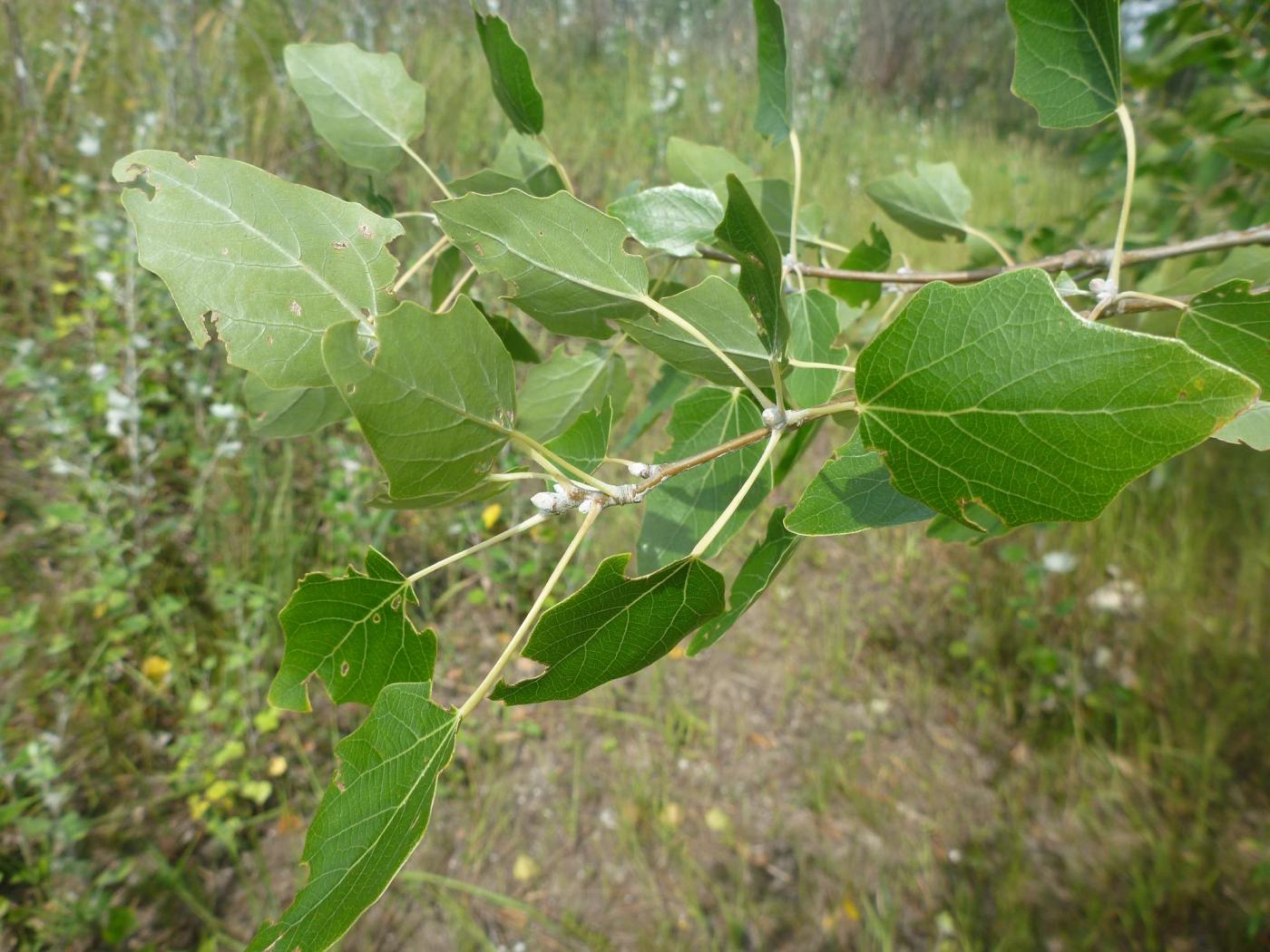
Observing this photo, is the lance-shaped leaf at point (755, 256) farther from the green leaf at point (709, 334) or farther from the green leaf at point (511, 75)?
the green leaf at point (511, 75)

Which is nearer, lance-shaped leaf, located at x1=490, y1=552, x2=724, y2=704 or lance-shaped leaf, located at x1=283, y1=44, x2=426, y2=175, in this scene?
lance-shaped leaf, located at x1=490, y1=552, x2=724, y2=704

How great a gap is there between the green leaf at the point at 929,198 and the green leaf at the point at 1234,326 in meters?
0.29

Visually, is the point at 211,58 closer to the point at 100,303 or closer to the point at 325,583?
the point at 100,303

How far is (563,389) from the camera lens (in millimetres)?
514

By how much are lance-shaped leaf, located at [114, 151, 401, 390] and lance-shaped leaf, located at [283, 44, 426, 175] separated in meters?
0.24

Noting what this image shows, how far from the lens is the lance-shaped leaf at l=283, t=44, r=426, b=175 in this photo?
533 millimetres

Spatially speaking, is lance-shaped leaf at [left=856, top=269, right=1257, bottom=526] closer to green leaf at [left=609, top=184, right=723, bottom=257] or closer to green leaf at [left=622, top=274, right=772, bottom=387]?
green leaf at [left=622, top=274, right=772, bottom=387]

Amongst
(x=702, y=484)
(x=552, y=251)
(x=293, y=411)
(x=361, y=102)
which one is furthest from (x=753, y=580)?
(x=361, y=102)

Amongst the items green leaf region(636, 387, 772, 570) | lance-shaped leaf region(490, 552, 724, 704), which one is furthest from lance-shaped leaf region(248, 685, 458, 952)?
green leaf region(636, 387, 772, 570)

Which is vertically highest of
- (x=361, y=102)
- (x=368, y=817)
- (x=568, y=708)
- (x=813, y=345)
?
(x=361, y=102)

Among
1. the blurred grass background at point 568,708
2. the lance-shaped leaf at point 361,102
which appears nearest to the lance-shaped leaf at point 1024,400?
the lance-shaped leaf at point 361,102

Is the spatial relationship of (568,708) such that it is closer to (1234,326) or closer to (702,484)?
(702,484)

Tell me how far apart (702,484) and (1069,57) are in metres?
0.34

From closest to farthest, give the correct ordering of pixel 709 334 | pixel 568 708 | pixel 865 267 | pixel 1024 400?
pixel 1024 400
pixel 709 334
pixel 865 267
pixel 568 708
